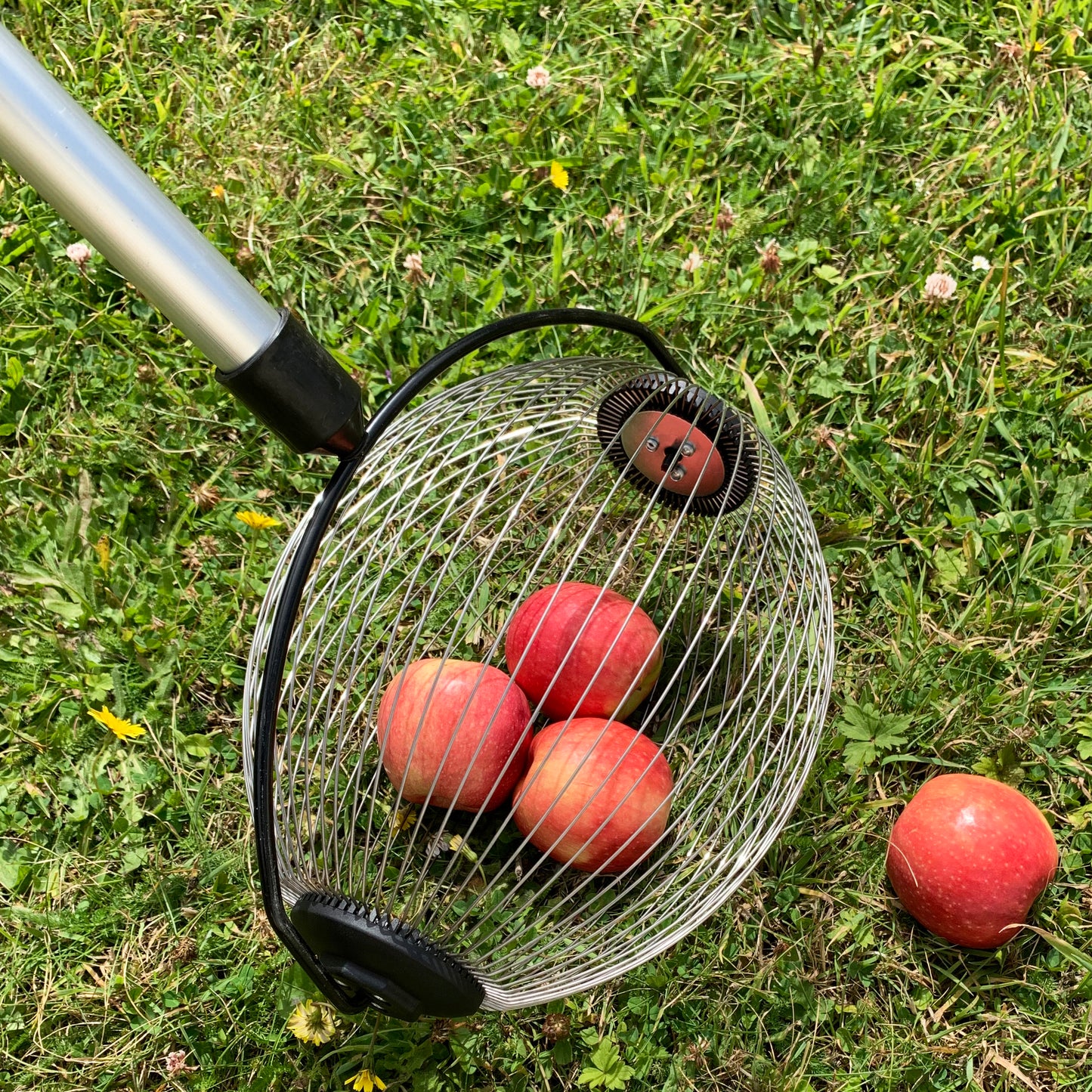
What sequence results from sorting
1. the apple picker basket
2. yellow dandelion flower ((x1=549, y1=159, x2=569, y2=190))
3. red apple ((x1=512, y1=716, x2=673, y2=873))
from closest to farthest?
the apple picker basket
red apple ((x1=512, y1=716, x2=673, y2=873))
yellow dandelion flower ((x1=549, y1=159, x2=569, y2=190))

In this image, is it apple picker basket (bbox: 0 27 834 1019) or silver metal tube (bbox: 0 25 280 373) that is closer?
silver metal tube (bbox: 0 25 280 373)

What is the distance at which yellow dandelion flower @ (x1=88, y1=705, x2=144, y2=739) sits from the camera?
1881mm

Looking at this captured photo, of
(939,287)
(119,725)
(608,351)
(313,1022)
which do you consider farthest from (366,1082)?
(939,287)

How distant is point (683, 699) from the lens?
1.89 metres

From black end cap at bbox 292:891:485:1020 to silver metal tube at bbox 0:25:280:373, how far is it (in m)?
0.74

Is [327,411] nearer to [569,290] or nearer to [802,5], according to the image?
[569,290]

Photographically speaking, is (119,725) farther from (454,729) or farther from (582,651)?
(582,651)

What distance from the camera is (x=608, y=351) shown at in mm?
2178

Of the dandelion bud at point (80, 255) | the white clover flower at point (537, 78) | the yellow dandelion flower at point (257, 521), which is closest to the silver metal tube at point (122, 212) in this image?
the yellow dandelion flower at point (257, 521)

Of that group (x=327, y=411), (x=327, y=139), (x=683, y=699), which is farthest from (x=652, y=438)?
(x=327, y=139)

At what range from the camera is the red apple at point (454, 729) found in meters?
1.58

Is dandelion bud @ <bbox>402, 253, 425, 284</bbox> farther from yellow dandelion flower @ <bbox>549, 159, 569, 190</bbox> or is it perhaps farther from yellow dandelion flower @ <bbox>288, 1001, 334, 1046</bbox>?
yellow dandelion flower @ <bbox>288, 1001, 334, 1046</bbox>

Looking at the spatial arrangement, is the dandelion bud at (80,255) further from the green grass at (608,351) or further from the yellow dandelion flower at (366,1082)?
the yellow dandelion flower at (366,1082)

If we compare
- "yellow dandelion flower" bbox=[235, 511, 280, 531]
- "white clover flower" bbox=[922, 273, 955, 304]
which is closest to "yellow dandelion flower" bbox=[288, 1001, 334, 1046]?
"yellow dandelion flower" bbox=[235, 511, 280, 531]
